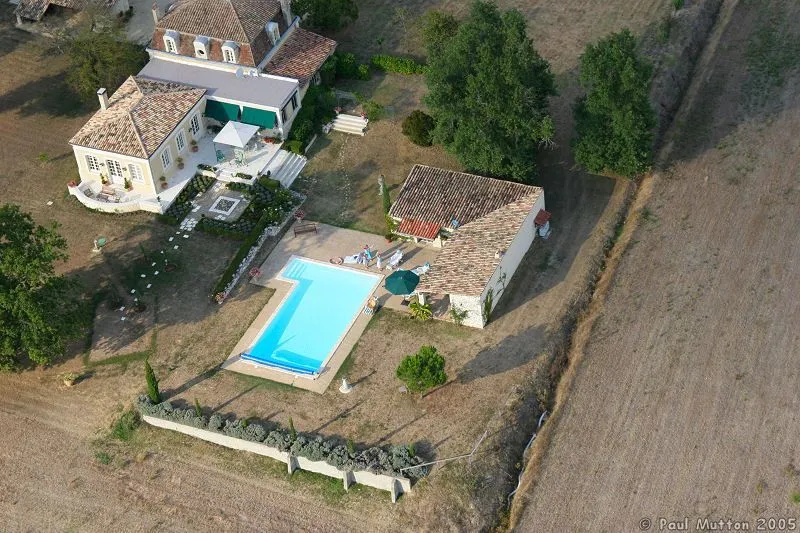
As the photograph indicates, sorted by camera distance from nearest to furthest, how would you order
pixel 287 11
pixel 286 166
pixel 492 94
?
1. pixel 492 94
2. pixel 286 166
3. pixel 287 11

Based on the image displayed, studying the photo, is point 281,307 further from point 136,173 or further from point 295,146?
point 136,173

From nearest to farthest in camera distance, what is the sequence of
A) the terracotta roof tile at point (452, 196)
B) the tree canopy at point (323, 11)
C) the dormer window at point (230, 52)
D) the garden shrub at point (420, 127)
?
the terracotta roof tile at point (452, 196)
the garden shrub at point (420, 127)
the dormer window at point (230, 52)
the tree canopy at point (323, 11)

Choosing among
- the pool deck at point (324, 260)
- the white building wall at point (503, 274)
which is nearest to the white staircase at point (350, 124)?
the pool deck at point (324, 260)

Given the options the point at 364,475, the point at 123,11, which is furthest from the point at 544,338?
the point at 123,11

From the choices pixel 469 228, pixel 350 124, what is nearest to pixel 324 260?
pixel 469 228

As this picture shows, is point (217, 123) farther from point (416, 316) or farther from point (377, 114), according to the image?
point (416, 316)

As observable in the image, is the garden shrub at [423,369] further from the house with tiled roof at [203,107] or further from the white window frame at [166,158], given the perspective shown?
the white window frame at [166,158]

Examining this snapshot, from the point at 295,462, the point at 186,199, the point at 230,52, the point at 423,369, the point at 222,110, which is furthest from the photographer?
the point at 230,52
